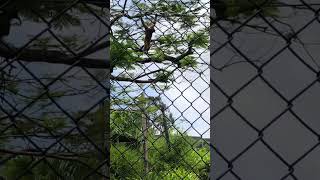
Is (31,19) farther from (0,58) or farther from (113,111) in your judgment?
(113,111)

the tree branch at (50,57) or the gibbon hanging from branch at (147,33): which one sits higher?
the gibbon hanging from branch at (147,33)

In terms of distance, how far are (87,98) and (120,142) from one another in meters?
1.62

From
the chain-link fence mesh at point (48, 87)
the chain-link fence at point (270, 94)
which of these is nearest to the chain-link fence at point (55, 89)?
the chain-link fence mesh at point (48, 87)

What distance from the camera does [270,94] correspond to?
79cm

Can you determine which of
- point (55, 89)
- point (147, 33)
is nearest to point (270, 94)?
point (55, 89)

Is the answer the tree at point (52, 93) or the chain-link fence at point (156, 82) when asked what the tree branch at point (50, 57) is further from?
the chain-link fence at point (156, 82)

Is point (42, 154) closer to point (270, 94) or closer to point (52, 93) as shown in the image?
point (52, 93)

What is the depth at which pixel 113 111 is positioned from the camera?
2.29 metres

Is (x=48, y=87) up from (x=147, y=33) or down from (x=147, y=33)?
down

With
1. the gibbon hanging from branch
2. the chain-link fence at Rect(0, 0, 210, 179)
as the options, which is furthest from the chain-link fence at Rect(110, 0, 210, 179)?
the chain-link fence at Rect(0, 0, 210, 179)

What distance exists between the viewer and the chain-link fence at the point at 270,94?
0.78 m

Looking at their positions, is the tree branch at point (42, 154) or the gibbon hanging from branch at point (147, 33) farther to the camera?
the gibbon hanging from branch at point (147, 33)

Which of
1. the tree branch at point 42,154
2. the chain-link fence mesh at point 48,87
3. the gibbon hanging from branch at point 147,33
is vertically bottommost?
the tree branch at point 42,154

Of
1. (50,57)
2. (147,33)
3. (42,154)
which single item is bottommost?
(42,154)
